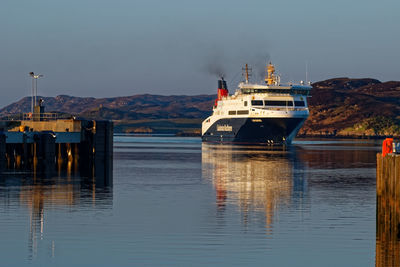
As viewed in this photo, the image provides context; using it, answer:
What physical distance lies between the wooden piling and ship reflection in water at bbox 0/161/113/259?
433 inches

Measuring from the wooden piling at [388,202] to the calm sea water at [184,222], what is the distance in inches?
24.0

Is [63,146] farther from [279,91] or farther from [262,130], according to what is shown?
[279,91]

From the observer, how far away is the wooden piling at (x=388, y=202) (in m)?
25.6

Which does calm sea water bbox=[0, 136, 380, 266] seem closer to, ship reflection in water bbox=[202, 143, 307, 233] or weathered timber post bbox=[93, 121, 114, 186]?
ship reflection in water bbox=[202, 143, 307, 233]

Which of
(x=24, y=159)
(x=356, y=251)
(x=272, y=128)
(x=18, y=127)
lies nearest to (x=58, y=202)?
(x=356, y=251)

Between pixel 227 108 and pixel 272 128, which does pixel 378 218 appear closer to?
pixel 272 128

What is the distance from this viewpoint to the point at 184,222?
98.2 ft

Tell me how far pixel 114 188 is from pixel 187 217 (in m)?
13.3

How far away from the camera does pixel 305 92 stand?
13450 centimetres

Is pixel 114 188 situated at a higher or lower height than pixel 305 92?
lower

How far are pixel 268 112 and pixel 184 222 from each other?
9792 cm

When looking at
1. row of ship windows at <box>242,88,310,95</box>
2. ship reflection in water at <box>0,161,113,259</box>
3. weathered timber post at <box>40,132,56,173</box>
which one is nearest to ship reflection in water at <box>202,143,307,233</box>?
ship reflection in water at <box>0,161,113,259</box>

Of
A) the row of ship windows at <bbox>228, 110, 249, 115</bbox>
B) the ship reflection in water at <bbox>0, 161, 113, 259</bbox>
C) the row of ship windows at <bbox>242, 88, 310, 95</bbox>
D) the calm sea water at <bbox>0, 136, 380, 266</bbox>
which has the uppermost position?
the row of ship windows at <bbox>242, 88, 310, 95</bbox>

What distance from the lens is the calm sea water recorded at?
23.2m
